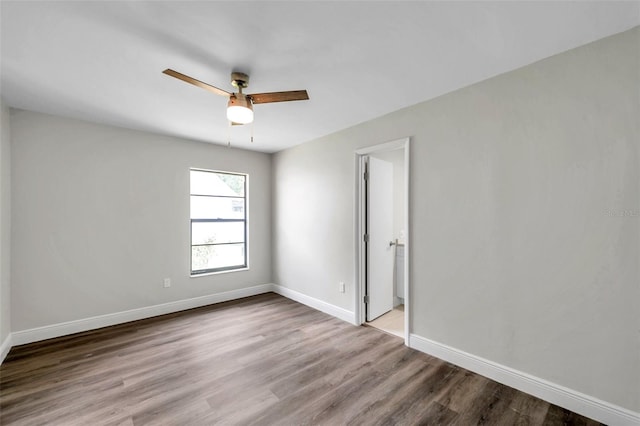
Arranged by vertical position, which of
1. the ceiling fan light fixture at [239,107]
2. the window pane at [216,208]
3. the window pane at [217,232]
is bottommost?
the window pane at [217,232]

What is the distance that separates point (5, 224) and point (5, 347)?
1.20 meters

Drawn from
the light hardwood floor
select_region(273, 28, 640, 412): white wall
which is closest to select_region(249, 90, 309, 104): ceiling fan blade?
select_region(273, 28, 640, 412): white wall

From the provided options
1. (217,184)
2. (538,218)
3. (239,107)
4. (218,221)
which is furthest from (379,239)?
(217,184)

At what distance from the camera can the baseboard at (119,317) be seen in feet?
9.79

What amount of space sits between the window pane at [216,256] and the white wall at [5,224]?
1869 millimetres

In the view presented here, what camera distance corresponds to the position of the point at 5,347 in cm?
270

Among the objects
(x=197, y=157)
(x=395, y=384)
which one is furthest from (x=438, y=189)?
(x=197, y=157)

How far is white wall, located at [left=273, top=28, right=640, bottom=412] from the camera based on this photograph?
174cm

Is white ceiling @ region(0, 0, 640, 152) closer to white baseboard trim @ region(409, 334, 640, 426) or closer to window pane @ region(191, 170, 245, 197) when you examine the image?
window pane @ region(191, 170, 245, 197)

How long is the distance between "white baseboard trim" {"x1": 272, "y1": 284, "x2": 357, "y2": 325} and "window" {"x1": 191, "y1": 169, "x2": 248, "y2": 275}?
2.57ft

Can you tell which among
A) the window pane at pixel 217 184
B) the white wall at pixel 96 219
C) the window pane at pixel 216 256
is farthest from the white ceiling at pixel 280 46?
the window pane at pixel 216 256

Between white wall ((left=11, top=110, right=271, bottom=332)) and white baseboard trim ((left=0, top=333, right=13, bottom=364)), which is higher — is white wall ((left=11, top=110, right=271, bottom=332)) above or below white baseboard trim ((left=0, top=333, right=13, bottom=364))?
above

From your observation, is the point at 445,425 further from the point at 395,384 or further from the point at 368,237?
the point at 368,237

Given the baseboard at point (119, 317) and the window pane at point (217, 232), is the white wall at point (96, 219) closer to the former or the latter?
the baseboard at point (119, 317)
